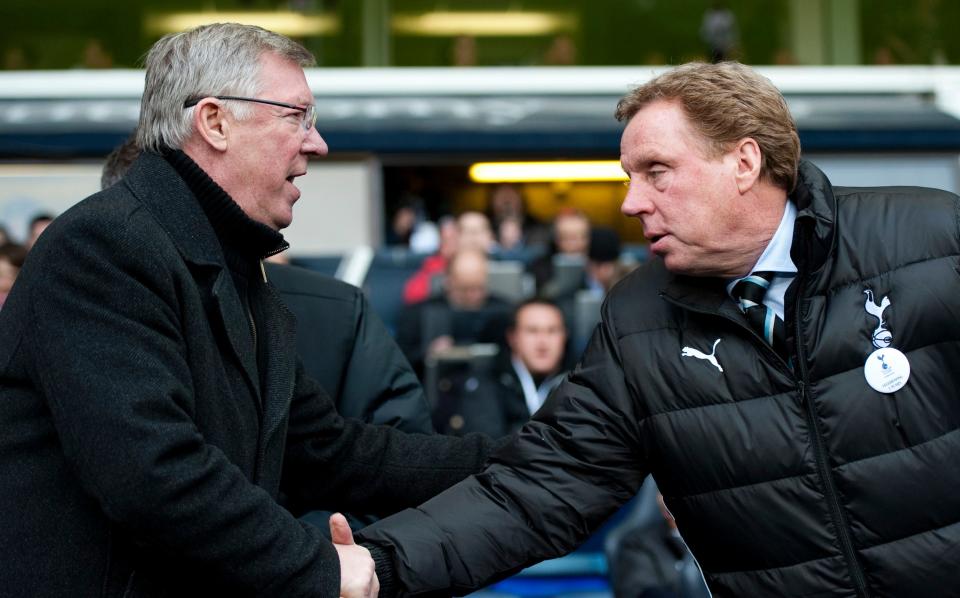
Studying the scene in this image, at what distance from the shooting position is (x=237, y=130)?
269 centimetres

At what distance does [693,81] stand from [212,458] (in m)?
1.36

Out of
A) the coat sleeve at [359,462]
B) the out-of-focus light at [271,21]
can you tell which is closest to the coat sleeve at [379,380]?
the coat sleeve at [359,462]

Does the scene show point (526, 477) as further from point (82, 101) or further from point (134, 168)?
point (82, 101)

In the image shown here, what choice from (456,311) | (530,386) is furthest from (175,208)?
(456,311)

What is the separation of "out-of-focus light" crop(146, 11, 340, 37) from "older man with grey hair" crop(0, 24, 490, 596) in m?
8.59

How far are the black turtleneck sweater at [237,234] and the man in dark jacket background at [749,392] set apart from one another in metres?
0.65

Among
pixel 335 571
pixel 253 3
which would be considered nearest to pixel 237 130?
pixel 335 571

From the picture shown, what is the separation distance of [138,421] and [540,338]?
178 inches

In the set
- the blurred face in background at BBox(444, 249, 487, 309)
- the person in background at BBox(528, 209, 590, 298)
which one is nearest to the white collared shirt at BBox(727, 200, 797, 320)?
the blurred face in background at BBox(444, 249, 487, 309)

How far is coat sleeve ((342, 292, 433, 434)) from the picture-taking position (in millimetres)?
3461

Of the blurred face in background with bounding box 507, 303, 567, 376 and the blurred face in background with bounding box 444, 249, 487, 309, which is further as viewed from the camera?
the blurred face in background with bounding box 444, 249, 487, 309

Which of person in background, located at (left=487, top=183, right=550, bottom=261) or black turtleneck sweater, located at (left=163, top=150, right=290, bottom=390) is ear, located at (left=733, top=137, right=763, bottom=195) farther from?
person in background, located at (left=487, top=183, right=550, bottom=261)

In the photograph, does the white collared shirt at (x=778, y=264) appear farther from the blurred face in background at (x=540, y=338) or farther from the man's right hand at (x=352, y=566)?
the blurred face in background at (x=540, y=338)

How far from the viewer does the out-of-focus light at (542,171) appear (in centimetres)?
1006
